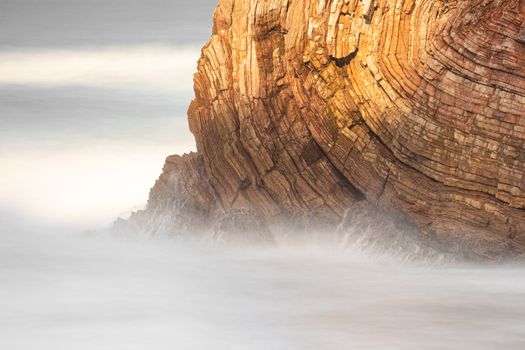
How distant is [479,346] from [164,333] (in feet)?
7.03

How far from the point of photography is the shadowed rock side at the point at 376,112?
13695 mm

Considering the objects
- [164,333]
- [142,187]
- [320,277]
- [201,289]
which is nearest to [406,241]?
[320,277]

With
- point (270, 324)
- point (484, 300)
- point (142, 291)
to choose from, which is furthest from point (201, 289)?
point (484, 300)

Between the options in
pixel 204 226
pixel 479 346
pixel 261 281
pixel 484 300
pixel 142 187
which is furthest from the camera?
pixel 142 187

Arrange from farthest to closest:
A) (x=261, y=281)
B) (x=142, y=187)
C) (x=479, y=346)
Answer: (x=142, y=187), (x=261, y=281), (x=479, y=346)

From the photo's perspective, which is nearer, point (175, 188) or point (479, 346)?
point (479, 346)

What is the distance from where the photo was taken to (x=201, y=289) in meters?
13.9

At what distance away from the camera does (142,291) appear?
45.4ft

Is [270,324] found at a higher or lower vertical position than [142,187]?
lower

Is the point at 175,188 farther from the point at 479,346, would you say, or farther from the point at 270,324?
the point at 479,346

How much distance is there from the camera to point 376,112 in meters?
14.1

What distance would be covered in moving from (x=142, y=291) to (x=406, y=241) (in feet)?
6.87

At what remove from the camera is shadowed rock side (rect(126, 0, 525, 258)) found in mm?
13695

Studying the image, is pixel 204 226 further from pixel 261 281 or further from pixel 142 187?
pixel 142 187
